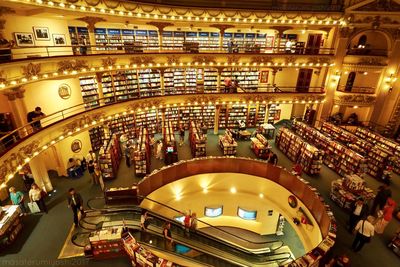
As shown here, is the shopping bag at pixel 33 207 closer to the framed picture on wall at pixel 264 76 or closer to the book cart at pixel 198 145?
the book cart at pixel 198 145

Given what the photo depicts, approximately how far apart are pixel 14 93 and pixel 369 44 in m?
21.7

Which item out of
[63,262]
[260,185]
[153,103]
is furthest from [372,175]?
[63,262]

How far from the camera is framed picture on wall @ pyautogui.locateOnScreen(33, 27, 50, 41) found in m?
10.6

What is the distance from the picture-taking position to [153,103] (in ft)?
48.9

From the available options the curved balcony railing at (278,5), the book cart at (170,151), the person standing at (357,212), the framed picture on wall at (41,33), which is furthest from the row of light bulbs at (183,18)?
the person standing at (357,212)

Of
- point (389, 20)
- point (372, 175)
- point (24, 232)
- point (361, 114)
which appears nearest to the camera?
point (24, 232)

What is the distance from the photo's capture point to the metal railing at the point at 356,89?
1677 centimetres

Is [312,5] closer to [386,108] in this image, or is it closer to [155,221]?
[386,108]

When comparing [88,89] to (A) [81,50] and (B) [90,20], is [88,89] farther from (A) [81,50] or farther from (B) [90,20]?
(B) [90,20]

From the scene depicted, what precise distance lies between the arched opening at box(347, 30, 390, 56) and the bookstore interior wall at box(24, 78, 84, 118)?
17.8 meters

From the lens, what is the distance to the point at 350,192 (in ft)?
34.3

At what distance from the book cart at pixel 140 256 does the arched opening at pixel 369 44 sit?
57.3 ft

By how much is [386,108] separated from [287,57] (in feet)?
27.0

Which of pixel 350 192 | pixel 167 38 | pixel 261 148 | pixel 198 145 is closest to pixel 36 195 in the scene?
pixel 198 145
